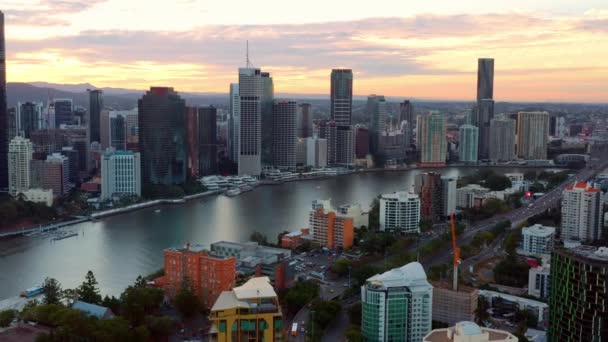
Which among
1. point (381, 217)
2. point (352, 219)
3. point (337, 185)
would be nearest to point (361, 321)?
point (352, 219)

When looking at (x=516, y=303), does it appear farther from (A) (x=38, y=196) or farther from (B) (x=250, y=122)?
(B) (x=250, y=122)

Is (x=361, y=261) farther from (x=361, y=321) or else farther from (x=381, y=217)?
(x=361, y=321)

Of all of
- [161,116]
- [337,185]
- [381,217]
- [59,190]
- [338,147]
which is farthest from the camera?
[338,147]

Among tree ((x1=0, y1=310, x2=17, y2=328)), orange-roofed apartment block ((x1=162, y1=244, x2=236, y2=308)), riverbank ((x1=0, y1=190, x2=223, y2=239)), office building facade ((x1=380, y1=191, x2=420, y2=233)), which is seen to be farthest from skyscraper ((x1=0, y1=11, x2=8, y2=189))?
tree ((x1=0, y1=310, x2=17, y2=328))

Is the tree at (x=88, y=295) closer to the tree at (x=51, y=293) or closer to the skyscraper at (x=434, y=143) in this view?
the tree at (x=51, y=293)

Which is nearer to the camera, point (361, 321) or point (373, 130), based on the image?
point (361, 321)

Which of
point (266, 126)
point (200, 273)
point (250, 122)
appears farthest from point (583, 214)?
point (266, 126)

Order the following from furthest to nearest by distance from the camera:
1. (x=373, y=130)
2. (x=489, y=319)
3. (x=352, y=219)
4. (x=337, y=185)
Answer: (x=373, y=130) → (x=337, y=185) → (x=352, y=219) → (x=489, y=319)
